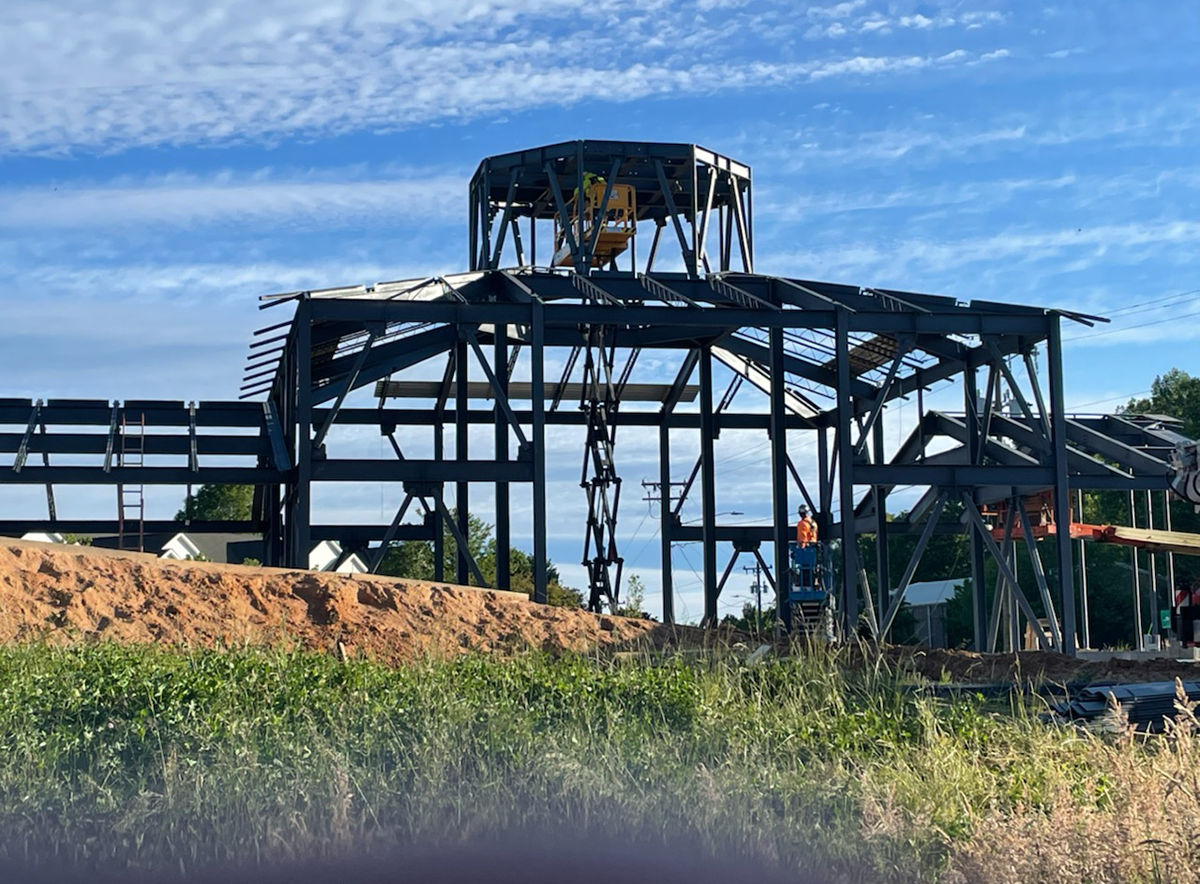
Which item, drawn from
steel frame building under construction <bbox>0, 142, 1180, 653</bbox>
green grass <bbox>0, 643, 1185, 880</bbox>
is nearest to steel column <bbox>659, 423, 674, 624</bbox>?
steel frame building under construction <bbox>0, 142, 1180, 653</bbox>

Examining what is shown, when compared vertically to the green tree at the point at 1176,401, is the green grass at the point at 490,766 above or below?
below

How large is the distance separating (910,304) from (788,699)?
18805 millimetres

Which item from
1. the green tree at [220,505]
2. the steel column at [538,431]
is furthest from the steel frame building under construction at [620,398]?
the green tree at [220,505]

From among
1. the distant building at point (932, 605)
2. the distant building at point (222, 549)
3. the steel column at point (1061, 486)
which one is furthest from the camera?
the distant building at point (932, 605)

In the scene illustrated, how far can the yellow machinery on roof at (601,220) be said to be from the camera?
31250 millimetres

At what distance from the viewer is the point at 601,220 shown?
30.9 metres

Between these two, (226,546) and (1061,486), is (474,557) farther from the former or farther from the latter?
(1061,486)

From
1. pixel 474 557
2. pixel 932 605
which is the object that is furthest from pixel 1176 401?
pixel 474 557

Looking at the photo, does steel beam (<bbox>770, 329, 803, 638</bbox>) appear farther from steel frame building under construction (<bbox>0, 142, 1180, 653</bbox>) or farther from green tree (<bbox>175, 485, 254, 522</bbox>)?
A: green tree (<bbox>175, 485, 254, 522</bbox>)

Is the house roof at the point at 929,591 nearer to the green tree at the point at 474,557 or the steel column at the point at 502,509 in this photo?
Answer: the green tree at the point at 474,557

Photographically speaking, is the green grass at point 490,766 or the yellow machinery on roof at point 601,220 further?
the yellow machinery on roof at point 601,220

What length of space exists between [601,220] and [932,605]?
36.0 metres

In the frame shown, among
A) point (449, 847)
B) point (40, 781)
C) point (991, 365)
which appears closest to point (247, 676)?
point (40, 781)

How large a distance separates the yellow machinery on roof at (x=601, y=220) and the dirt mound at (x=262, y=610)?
1208 centimetres
